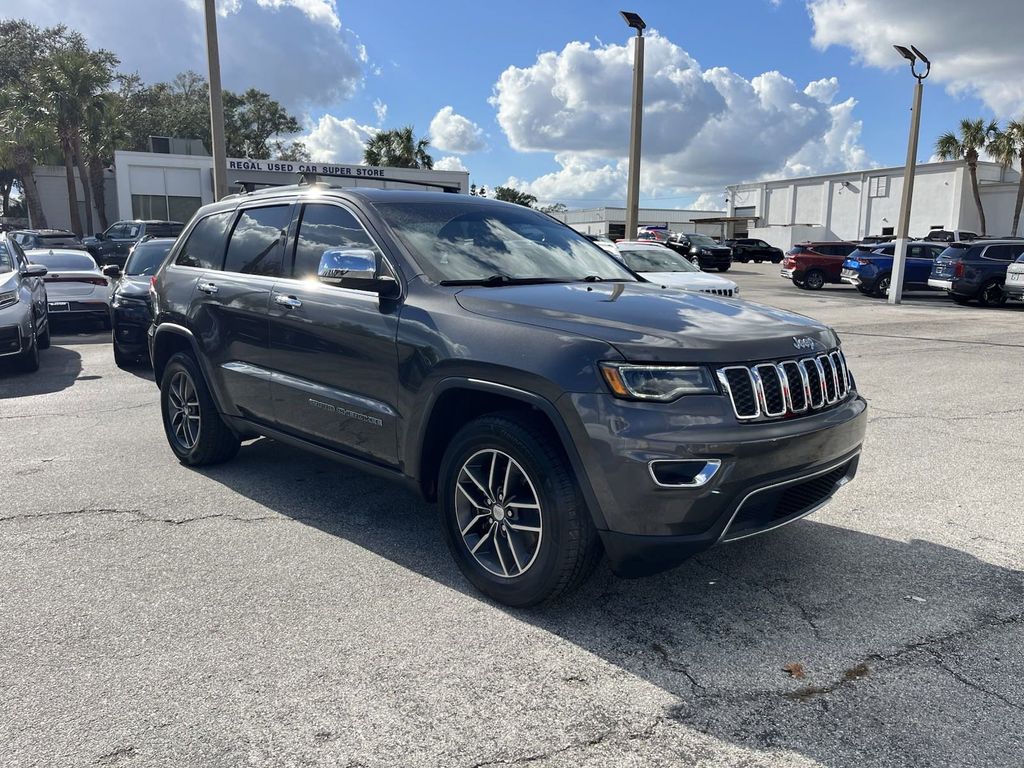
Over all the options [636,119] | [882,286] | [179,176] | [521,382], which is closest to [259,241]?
[521,382]

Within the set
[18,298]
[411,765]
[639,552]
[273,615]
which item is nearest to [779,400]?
[639,552]

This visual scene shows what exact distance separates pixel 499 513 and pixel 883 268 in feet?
74.1

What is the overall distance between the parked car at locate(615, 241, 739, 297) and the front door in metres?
8.85

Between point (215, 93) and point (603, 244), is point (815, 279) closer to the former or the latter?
point (603, 244)

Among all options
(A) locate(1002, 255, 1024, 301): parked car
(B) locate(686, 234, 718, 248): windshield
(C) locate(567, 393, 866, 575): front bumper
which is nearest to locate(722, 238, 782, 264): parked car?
(B) locate(686, 234, 718, 248): windshield

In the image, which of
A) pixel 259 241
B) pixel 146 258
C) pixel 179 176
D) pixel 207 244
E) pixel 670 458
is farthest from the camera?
pixel 179 176

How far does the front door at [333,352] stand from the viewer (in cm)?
391

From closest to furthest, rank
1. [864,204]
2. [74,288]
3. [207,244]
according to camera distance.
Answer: [207,244] → [74,288] → [864,204]

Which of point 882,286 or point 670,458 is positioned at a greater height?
point 670,458

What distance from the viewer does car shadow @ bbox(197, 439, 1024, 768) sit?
2.70 m

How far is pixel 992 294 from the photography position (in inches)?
789

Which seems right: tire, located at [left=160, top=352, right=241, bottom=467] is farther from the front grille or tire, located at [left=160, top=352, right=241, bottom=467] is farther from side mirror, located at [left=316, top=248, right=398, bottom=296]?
the front grille

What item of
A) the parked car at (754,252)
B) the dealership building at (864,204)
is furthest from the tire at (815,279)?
the dealership building at (864,204)

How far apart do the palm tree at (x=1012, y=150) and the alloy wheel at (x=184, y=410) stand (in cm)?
4950
